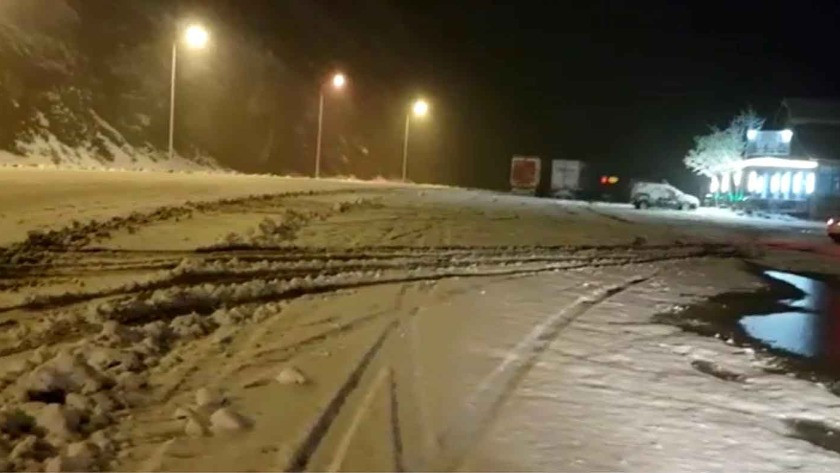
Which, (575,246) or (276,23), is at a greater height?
(276,23)

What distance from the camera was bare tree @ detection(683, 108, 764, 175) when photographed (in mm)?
74312

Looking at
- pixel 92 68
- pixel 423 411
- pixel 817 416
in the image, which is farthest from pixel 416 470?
pixel 92 68

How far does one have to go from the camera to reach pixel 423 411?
735cm

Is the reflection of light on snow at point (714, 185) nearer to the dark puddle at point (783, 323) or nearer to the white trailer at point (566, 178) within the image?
the white trailer at point (566, 178)

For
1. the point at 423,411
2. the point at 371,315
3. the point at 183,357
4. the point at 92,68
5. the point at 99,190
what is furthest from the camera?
the point at 92,68

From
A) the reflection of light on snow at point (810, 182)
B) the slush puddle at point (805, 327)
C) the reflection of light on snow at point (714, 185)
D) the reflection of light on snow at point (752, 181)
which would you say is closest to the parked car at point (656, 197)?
the reflection of light on snow at point (810, 182)

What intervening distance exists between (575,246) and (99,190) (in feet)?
36.3

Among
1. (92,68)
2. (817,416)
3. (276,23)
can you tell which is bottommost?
(817,416)

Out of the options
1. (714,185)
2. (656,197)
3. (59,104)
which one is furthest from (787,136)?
(59,104)

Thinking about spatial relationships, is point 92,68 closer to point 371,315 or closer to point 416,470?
point 371,315

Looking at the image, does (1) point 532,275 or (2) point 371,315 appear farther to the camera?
(1) point 532,275

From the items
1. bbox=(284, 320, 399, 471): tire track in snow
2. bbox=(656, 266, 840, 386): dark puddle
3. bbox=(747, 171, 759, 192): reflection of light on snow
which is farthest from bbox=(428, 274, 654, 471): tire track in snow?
bbox=(747, 171, 759, 192): reflection of light on snow

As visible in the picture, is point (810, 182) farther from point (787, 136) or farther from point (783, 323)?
point (783, 323)

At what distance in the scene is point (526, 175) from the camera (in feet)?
218
